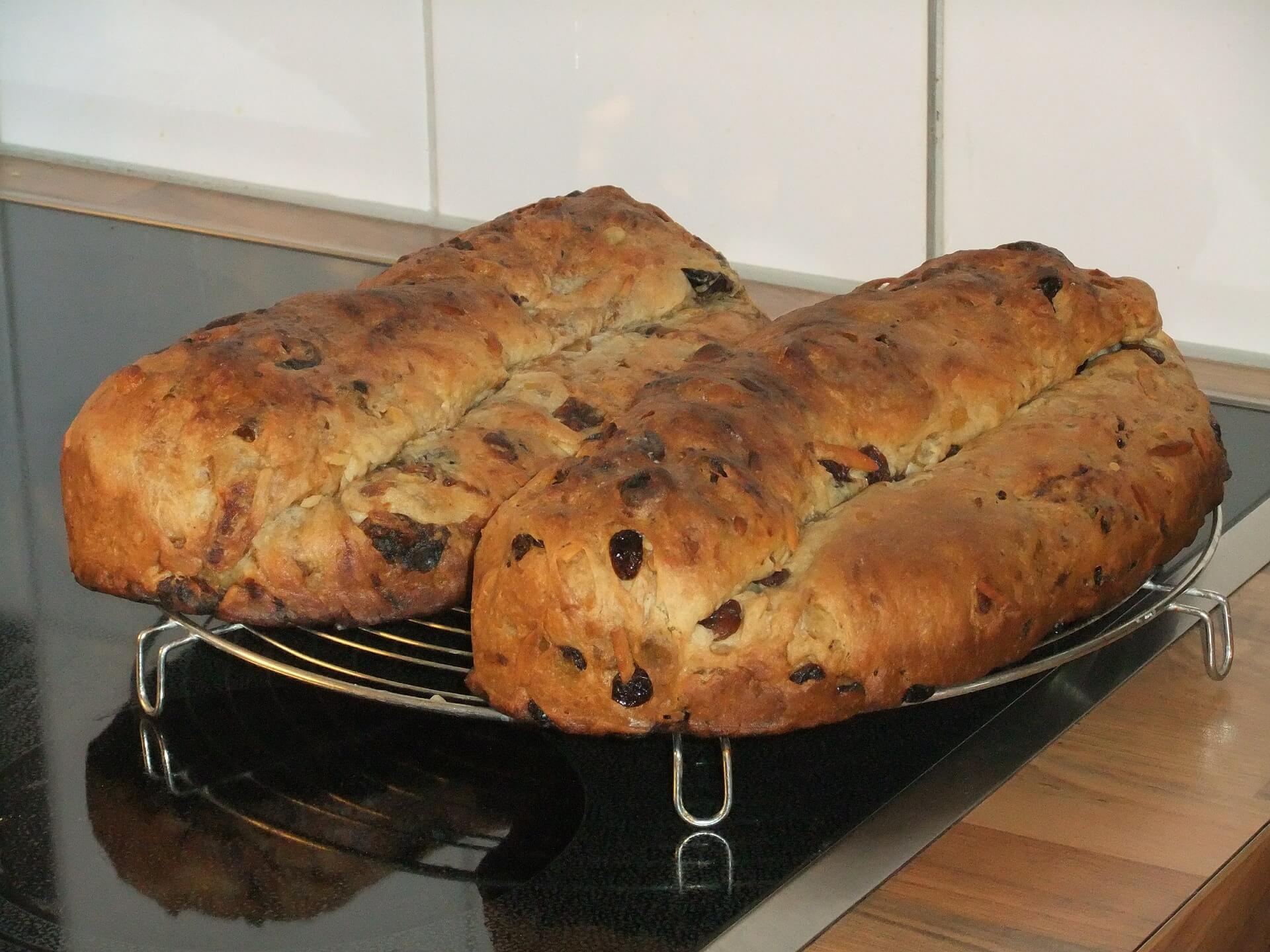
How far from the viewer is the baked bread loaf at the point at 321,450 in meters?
1.03

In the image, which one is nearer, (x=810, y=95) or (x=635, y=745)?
(x=635, y=745)

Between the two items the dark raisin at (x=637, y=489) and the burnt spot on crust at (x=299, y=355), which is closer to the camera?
the dark raisin at (x=637, y=489)

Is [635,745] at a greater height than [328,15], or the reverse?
[328,15]

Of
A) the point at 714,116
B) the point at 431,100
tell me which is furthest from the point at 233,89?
the point at 714,116

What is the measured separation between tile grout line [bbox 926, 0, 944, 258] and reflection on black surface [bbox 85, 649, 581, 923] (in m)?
1.03

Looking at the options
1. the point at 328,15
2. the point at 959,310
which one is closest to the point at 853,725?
the point at 959,310

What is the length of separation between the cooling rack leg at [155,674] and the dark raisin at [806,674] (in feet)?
1.42

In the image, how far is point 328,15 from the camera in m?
2.29

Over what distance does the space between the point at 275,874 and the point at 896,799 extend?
1.33ft

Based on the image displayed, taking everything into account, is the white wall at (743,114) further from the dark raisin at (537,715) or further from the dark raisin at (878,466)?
the dark raisin at (537,715)

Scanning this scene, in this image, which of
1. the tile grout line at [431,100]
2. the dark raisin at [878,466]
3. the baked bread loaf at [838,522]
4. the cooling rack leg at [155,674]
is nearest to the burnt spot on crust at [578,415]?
the baked bread loaf at [838,522]

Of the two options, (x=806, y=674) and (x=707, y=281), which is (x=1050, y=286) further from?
(x=806, y=674)

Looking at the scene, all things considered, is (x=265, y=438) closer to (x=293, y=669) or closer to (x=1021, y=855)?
(x=293, y=669)

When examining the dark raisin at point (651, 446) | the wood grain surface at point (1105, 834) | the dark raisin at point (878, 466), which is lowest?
the wood grain surface at point (1105, 834)
